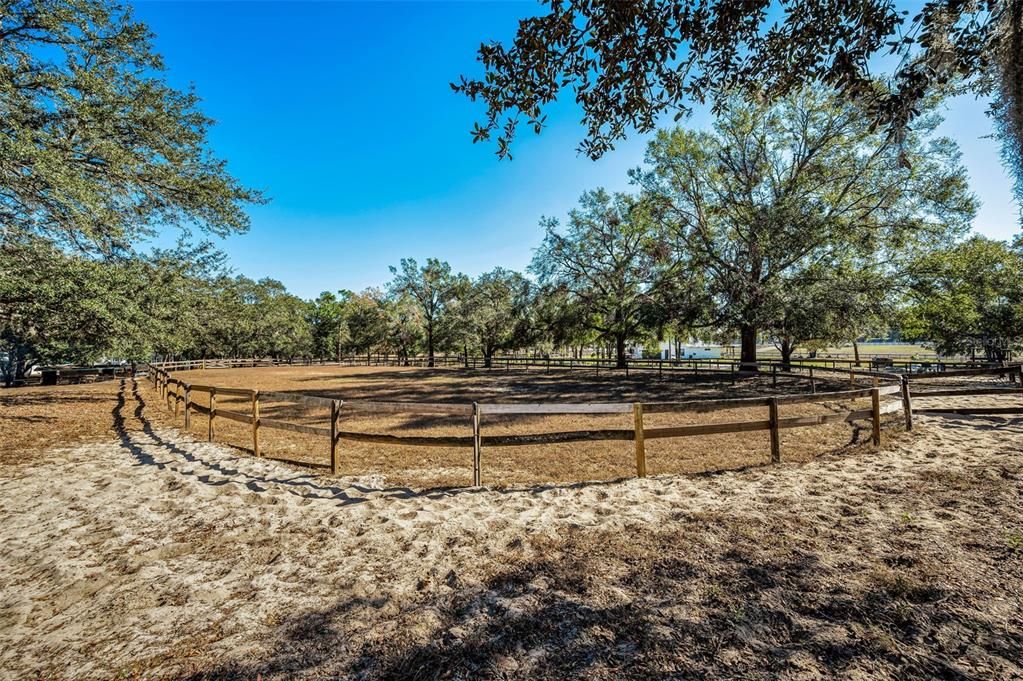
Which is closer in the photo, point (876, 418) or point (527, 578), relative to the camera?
point (527, 578)

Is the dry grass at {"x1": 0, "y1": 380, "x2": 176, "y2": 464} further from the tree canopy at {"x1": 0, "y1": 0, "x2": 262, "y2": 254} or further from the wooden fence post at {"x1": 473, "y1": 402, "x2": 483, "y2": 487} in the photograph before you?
the wooden fence post at {"x1": 473, "y1": 402, "x2": 483, "y2": 487}

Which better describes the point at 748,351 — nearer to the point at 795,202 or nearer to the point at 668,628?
the point at 795,202

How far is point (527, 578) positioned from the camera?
10.7ft

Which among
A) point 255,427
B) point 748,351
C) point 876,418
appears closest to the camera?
point 876,418

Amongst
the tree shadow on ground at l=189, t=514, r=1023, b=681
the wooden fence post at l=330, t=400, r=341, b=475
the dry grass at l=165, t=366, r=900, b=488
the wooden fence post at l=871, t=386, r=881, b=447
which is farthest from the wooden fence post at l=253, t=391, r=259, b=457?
the wooden fence post at l=871, t=386, r=881, b=447

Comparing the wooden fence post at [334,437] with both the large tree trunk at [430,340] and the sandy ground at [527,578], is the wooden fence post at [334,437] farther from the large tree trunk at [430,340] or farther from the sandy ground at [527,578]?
the large tree trunk at [430,340]

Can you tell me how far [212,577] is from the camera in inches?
134

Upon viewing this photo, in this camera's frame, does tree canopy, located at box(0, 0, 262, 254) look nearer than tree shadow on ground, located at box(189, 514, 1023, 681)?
No

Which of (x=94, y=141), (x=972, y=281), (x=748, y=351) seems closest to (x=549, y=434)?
(x=94, y=141)

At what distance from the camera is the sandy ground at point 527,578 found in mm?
2383

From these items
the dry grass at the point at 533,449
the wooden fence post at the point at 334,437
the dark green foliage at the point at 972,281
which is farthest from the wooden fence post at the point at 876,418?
the dark green foliage at the point at 972,281

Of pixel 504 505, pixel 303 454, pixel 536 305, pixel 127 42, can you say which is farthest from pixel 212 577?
pixel 536 305

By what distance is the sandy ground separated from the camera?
238 centimetres

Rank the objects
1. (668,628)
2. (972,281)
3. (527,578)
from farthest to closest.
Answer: (972,281) < (527,578) < (668,628)
